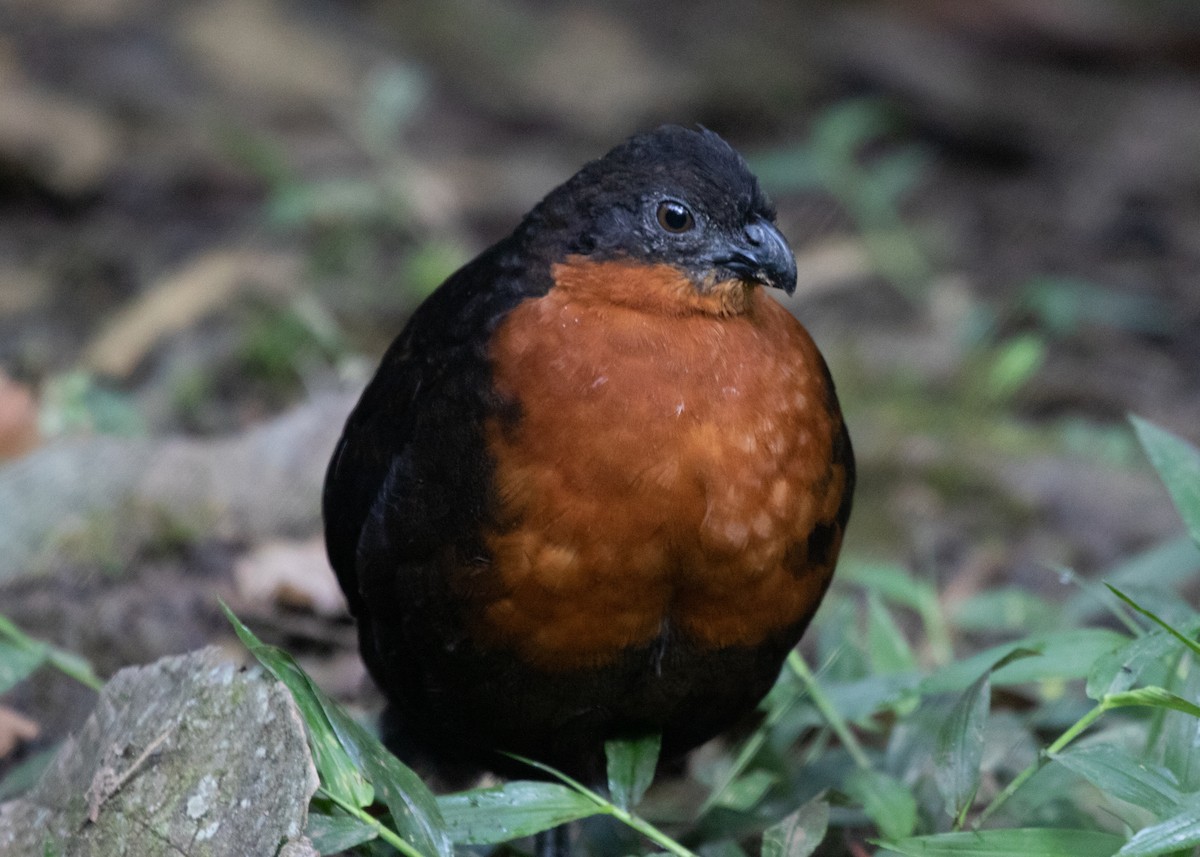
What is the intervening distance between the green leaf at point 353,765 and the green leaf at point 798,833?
1.77 ft

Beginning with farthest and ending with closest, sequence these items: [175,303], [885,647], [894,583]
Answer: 1. [175,303]
2. [894,583]
3. [885,647]

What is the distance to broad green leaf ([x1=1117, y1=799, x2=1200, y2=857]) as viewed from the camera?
2.22 metres

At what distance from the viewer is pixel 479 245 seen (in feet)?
20.6

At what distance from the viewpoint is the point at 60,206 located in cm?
624

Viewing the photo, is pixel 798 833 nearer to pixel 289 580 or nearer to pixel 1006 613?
pixel 1006 613

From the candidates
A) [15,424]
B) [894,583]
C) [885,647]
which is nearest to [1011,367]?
[894,583]

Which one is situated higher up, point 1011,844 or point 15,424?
point 1011,844

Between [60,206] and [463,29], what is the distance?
7.94 feet

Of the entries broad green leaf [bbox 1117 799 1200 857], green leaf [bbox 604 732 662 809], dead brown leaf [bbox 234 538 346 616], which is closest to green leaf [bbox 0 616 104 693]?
dead brown leaf [bbox 234 538 346 616]

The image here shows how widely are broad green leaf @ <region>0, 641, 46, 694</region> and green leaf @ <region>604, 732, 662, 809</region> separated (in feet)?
3.50

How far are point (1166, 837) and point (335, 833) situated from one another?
1.20 meters

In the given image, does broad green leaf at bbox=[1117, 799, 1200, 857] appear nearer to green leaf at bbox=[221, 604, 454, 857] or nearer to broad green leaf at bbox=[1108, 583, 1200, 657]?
broad green leaf at bbox=[1108, 583, 1200, 657]

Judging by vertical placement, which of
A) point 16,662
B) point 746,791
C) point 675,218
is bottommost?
point 746,791

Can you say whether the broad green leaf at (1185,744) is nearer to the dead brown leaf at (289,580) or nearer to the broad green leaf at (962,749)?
the broad green leaf at (962,749)
